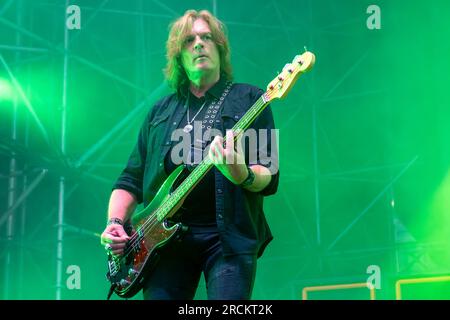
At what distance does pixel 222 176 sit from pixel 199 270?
0.36m

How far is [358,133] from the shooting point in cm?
727

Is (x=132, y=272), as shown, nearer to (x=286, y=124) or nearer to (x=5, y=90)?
(x=5, y=90)

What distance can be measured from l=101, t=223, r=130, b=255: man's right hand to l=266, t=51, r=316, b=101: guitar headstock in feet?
2.62

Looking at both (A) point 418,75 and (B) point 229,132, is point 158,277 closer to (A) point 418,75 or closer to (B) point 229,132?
(B) point 229,132

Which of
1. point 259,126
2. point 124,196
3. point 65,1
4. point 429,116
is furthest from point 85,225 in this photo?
point 259,126

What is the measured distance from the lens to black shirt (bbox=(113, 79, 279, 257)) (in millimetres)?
2666

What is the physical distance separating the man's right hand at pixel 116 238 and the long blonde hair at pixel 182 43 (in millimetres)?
649

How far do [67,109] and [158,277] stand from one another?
13.5ft

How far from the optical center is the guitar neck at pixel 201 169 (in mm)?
2770

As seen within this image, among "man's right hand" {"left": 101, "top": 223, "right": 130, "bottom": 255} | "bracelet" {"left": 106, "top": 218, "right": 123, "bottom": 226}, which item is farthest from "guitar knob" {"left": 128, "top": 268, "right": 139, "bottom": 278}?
"bracelet" {"left": 106, "top": 218, "right": 123, "bottom": 226}

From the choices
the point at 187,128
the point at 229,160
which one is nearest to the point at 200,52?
the point at 187,128

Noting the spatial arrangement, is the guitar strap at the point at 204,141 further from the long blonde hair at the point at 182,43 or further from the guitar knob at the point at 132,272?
→ the guitar knob at the point at 132,272

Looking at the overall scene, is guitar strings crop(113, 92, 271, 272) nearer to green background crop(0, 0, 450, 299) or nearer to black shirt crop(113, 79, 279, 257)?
black shirt crop(113, 79, 279, 257)

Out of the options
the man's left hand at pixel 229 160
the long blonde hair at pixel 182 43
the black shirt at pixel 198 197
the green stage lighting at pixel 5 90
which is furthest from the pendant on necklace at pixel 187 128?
the green stage lighting at pixel 5 90
